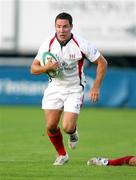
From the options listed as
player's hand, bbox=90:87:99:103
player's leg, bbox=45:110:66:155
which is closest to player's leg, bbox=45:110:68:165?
player's leg, bbox=45:110:66:155

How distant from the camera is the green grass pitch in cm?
1098

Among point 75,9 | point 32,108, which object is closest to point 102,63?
point 32,108

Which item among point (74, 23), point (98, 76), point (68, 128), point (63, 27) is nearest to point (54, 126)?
point (68, 128)

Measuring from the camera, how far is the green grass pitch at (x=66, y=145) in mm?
10984

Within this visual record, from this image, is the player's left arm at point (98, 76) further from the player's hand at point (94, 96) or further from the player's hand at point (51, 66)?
the player's hand at point (51, 66)

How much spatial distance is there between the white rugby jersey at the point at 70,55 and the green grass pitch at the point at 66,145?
1.26 meters

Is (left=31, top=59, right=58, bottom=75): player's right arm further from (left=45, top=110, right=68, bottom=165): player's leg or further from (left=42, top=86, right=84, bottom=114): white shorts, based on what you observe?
(left=45, top=110, right=68, bottom=165): player's leg

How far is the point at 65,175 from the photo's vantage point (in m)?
10.8

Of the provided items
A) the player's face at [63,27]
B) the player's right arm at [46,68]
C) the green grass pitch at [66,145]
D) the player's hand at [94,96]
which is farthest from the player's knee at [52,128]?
the player's face at [63,27]

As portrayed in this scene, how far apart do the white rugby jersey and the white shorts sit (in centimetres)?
9

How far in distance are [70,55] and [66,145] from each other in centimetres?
400

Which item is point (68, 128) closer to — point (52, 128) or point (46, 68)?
point (52, 128)

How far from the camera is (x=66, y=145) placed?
15914 mm

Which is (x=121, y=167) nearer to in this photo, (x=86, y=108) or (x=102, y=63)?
(x=102, y=63)
